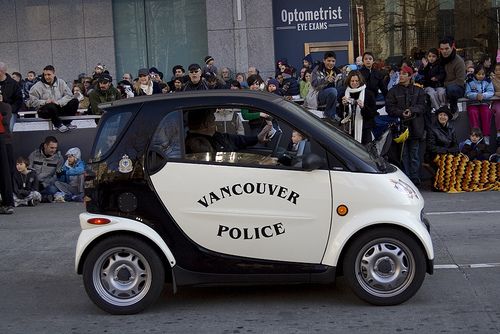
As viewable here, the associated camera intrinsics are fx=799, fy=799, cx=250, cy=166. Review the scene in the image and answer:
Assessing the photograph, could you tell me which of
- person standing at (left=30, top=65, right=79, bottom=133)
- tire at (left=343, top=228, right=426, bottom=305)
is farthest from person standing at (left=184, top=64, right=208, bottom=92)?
tire at (left=343, top=228, right=426, bottom=305)

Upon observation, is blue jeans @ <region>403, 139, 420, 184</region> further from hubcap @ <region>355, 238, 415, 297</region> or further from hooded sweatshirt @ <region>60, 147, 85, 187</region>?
hubcap @ <region>355, 238, 415, 297</region>

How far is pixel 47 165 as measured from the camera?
12.7 metres

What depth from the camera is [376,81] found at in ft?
43.4

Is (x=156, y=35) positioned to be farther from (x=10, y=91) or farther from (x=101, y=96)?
(x=10, y=91)

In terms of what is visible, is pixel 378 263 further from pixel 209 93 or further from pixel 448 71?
pixel 448 71

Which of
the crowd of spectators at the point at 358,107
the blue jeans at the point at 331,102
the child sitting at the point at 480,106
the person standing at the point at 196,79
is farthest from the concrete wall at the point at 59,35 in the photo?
the child sitting at the point at 480,106

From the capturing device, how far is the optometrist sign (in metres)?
21.1

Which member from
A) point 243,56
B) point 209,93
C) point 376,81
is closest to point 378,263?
point 209,93

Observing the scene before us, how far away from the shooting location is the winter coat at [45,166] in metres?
12.6

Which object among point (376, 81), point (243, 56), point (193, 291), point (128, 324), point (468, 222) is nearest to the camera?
point (128, 324)

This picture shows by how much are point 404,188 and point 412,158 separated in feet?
20.1

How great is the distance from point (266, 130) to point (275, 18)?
15168 mm

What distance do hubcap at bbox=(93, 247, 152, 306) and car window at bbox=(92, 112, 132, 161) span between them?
31.3 inches

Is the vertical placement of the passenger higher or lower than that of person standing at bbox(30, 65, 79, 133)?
lower
